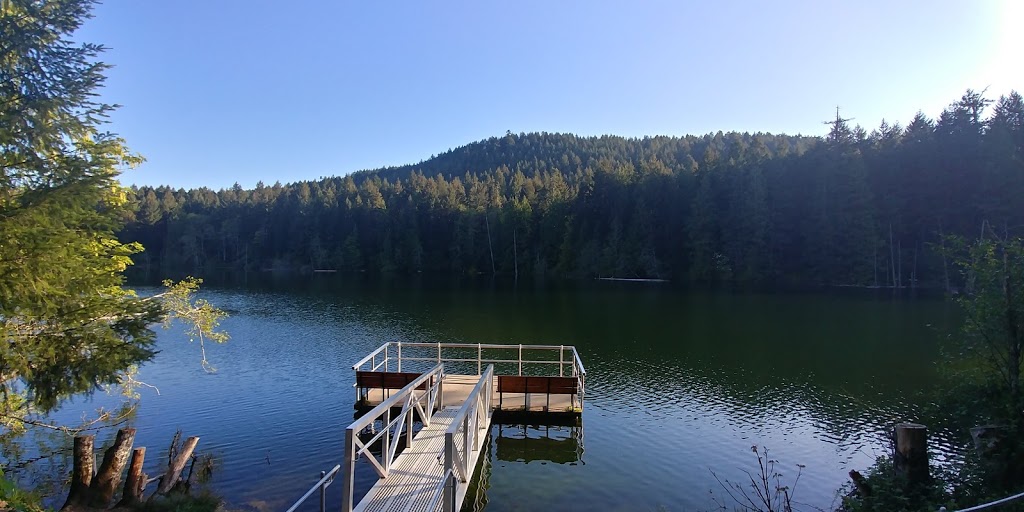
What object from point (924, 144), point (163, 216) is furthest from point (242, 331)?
point (163, 216)

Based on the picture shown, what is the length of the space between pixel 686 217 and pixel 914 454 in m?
71.9

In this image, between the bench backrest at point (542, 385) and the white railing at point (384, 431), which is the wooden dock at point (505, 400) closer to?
the bench backrest at point (542, 385)

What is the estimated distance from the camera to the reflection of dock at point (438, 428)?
8.40 metres

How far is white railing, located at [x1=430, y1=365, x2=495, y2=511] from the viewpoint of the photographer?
7.87 m

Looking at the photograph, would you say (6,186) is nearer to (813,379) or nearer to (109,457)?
(109,457)

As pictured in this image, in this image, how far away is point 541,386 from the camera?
15789 mm

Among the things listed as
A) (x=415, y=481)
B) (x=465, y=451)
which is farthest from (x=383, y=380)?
(x=415, y=481)

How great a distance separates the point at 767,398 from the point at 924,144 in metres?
59.3

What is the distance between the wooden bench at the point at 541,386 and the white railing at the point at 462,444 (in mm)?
1254

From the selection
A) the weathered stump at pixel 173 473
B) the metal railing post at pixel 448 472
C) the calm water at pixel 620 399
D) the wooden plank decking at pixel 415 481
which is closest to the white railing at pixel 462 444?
the metal railing post at pixel 448 472

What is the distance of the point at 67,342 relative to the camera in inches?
366

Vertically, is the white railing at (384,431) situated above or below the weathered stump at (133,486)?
above

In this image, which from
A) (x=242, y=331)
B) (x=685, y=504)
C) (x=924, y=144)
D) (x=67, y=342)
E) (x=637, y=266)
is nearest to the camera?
(x=67, y=342)

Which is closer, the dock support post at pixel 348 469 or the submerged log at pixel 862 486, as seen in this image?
the dock support post at pixel 348 469
